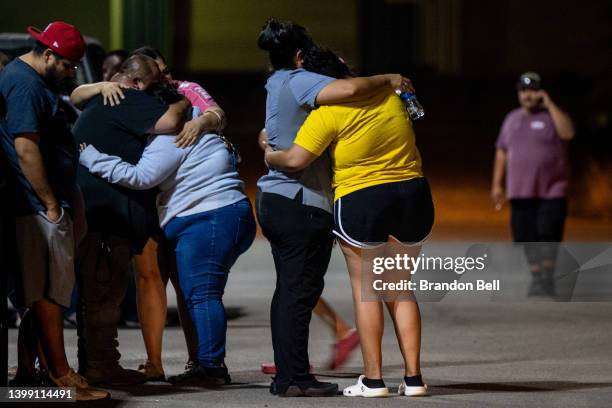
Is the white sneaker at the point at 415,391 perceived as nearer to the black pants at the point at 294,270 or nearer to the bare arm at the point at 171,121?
the black pants at the point at 294,270

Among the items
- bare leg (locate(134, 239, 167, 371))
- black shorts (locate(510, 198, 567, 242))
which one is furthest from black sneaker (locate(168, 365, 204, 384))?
black shorts (locate(510, 198, 567, 242))

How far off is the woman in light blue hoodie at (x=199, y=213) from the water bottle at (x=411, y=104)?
1.13 m

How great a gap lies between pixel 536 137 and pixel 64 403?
253 inches

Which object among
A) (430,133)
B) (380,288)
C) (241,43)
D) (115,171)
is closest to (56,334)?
(115,171)

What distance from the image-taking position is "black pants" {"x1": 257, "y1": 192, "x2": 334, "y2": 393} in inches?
306

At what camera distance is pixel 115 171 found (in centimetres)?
808

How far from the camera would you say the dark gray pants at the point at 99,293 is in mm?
8164

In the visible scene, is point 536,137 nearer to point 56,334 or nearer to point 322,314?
point 322,314

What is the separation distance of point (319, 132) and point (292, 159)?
19 centimetres

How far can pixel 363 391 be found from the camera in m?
7.80

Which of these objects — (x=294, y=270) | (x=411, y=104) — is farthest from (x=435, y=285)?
(x=411, y=104)

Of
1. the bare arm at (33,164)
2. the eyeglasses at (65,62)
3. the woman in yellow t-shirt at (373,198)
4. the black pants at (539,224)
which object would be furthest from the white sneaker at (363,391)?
the black pants at (539,224)

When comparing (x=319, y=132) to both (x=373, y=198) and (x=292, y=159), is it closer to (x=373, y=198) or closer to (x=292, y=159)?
(x=292, y=159)

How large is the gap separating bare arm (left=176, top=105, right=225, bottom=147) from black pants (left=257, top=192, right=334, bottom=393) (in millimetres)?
621
